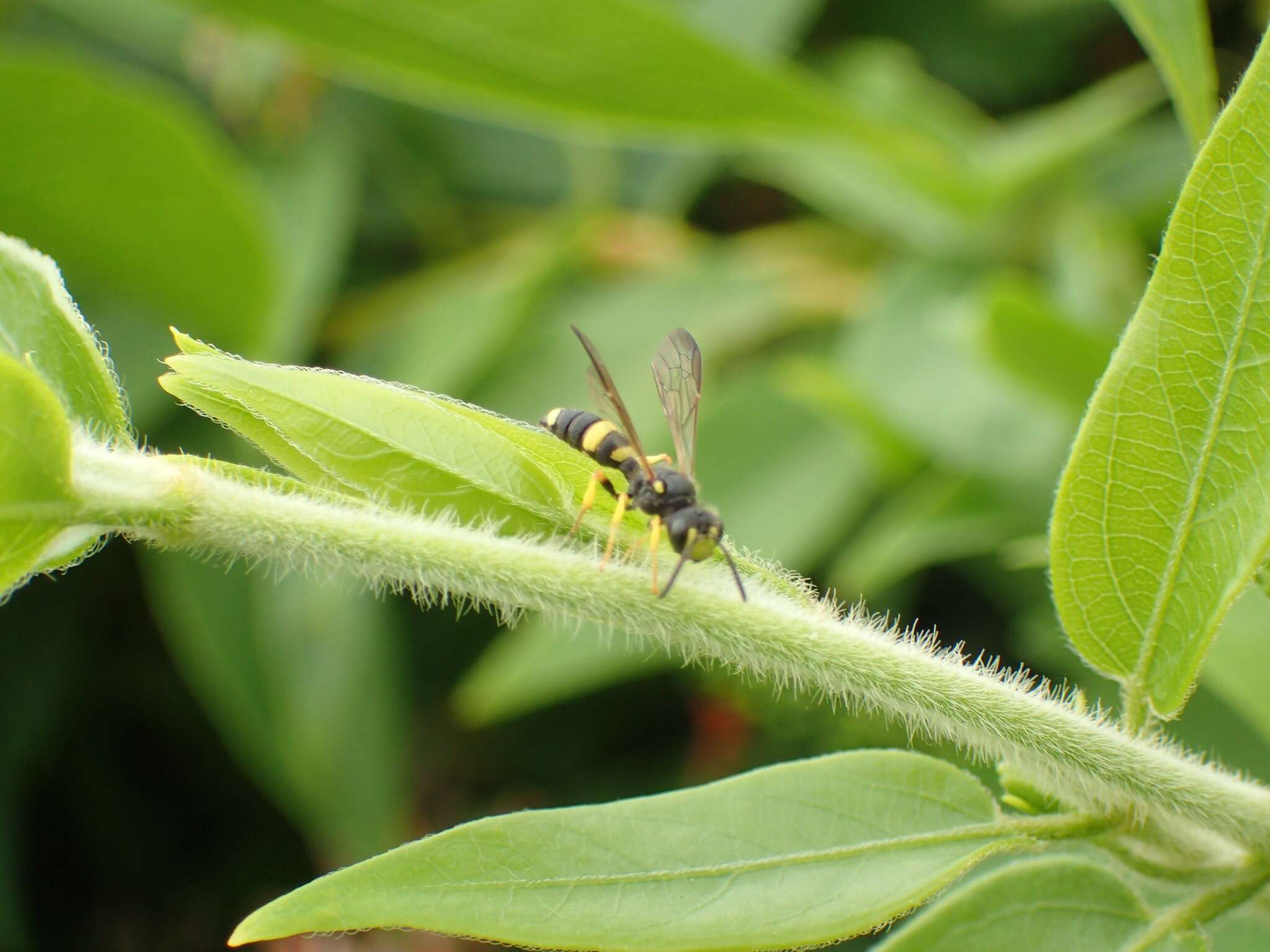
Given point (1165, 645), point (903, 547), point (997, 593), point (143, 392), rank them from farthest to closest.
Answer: point (143, 392), point (997, 593), point (903, 547), point (1165, 645)

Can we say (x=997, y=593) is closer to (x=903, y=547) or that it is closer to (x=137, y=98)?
(x=903, y=547)

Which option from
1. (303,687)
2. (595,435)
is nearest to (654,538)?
(595,435)

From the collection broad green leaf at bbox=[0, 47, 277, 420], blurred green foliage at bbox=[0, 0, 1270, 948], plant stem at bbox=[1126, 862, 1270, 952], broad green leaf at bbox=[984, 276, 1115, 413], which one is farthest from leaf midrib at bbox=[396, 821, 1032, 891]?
broad green leaf at bbox=[0, 47, 277, 420]

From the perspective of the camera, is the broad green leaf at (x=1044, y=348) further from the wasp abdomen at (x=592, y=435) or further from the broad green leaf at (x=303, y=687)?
the broad green leaf at (x=303, y=687)

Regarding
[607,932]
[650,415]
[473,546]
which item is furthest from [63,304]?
[650,415]

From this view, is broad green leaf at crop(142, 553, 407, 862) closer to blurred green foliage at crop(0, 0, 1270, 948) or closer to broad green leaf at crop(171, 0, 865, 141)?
blurred green foliage at crop(0, 0, 1270, 948)

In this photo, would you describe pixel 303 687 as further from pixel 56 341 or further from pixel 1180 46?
pixel 1180 46

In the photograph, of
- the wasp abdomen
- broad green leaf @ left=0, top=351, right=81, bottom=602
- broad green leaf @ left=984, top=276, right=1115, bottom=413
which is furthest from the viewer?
broad green leaf @ left=984, top=276, right=1115, bottom=413
